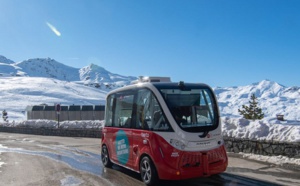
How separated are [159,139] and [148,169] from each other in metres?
0.88

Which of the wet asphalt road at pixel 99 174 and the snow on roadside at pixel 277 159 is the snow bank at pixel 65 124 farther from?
the snow on roadside at pixel 277 159

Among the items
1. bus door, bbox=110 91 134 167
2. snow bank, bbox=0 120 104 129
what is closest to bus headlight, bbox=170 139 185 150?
bus door, bbox=110 91 134 167

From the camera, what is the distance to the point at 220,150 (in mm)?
8203

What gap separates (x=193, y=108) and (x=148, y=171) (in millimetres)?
1947

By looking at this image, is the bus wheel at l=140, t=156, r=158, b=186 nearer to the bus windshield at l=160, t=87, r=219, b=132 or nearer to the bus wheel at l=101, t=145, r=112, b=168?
the bus windshield at l=160, t=87, r=219, b=132

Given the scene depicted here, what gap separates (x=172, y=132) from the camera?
7699 millimetres

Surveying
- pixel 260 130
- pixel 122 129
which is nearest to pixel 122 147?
pixel 122 129

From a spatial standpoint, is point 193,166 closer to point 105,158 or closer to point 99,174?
point 99,174

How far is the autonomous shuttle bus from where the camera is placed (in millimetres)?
7609

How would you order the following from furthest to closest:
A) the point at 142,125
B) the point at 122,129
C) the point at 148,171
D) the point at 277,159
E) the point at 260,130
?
the point at 260,130 → the point at 277,159 → the point at 122,129 → the point at 142,125 → the point at 148,171

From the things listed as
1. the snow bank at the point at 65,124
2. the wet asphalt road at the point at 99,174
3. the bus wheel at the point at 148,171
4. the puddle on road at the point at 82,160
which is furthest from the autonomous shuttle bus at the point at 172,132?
the snow bank at the point at 65,124

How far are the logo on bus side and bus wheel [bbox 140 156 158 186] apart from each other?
3.58ft

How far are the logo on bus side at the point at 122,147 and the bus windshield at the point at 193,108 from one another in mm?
2022

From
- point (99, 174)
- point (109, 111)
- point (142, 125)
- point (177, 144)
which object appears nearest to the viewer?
point (177, 144)
